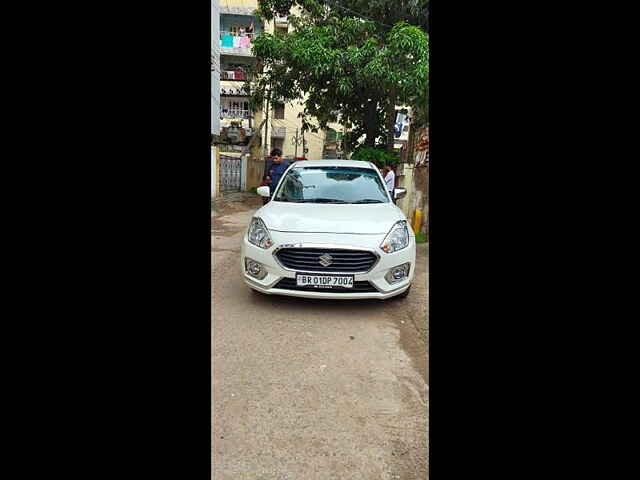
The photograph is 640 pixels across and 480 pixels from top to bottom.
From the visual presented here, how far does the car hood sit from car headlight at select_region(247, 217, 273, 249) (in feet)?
0.18

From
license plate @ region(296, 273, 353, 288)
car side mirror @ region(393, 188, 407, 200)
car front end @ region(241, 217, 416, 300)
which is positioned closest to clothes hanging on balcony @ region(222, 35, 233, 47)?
car side mirror @ region(393, 188, 407, 200)

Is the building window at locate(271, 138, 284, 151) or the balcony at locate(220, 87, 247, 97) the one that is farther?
the building window at locate(271, 138, 284, 151)

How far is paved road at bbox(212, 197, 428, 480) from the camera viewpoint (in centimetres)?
197

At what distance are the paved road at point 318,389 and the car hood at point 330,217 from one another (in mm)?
767

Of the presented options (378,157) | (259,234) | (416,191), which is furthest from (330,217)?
(378,157)

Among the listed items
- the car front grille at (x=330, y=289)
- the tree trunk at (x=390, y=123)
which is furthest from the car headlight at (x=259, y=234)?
the tree trunk at (x=390, y=123)

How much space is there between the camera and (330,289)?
386 cm

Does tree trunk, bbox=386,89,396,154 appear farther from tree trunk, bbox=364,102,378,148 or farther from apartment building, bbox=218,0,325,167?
apartment building, bbox=218,0,325,167

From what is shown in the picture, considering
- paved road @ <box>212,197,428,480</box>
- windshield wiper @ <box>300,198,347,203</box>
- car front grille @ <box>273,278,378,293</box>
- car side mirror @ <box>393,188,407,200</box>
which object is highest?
car side mirror @ <box>393,188,407,200</box>

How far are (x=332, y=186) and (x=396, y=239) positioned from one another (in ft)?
4.18

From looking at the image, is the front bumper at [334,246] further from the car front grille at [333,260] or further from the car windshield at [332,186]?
the car windshield at [332,186]
